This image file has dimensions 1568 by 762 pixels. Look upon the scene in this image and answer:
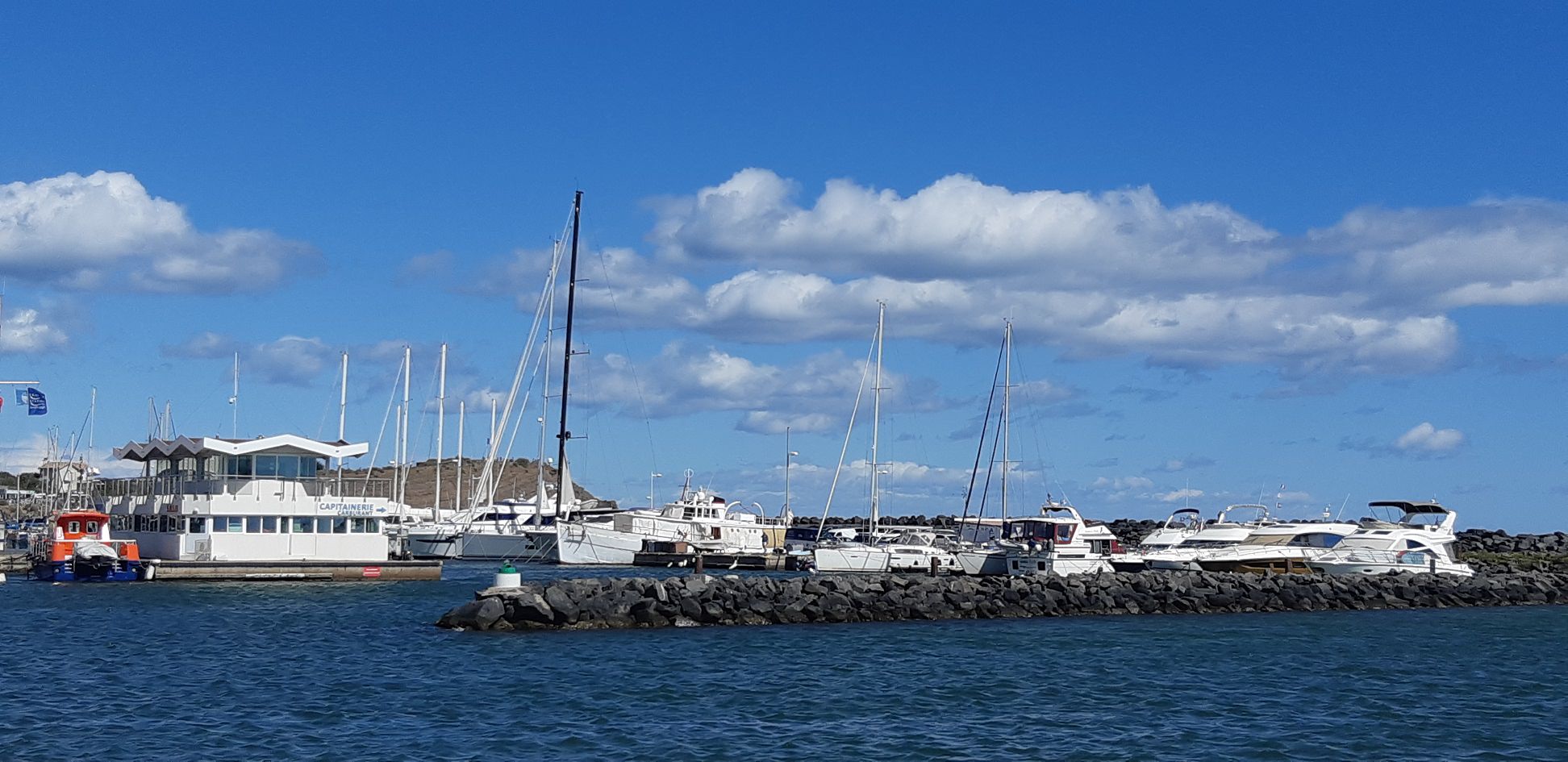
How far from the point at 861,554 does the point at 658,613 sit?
2283cm

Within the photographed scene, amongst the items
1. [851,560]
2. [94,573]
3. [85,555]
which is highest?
[85,555]

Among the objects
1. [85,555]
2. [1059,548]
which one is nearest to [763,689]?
[1059,548]

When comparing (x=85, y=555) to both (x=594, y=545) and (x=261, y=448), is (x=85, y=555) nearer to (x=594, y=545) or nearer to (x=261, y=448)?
(x=261, y=448)

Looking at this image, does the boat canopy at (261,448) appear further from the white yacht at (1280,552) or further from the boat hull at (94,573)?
the white yacht at (1280,552)

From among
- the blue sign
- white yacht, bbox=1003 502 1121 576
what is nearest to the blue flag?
the blue sign

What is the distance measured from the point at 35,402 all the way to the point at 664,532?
107 feet

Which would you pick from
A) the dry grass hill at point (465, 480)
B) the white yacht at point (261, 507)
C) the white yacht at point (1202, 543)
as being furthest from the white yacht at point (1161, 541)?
the dry grass hill at point (465, 480)

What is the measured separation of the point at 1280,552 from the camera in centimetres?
6091

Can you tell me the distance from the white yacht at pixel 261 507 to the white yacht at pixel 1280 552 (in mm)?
30983

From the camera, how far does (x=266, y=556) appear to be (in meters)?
56.9

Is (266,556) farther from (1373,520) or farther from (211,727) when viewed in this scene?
(1373,520)

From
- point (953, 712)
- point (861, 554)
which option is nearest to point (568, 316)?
point (861, 554)

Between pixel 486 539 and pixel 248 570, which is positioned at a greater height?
pixel 486 539

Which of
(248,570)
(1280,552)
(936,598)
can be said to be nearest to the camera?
(936,598)
